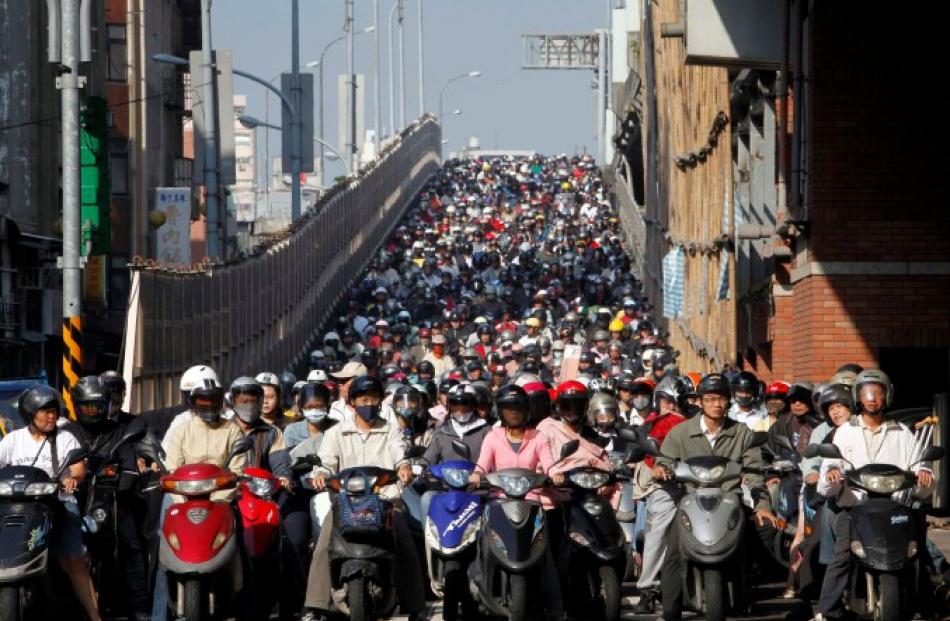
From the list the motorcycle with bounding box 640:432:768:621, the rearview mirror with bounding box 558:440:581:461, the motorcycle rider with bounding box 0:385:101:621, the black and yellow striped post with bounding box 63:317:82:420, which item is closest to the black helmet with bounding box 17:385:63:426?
the motorcycle rider with bounding box 0:385:101:621

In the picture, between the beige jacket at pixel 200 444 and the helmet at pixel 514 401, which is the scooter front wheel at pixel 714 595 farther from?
the beige jacket at pixel 200 444

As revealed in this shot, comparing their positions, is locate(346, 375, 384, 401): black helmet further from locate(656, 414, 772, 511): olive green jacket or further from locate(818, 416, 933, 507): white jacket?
locate(818, 416, 933, 507): white jacket

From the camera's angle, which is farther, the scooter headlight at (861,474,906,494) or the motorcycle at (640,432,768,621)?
the motorcycle at (640,432,768,621)

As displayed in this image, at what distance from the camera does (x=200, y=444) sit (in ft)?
49.4

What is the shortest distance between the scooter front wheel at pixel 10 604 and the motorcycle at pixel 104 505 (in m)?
1.65

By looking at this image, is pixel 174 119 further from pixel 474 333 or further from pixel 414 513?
pixel 414 513

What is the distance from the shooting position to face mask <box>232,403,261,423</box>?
15.9 metres

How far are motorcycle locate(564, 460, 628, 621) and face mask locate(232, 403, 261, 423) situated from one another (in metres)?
2.31

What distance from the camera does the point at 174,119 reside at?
71875 millimetres

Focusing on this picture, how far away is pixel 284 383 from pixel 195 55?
36.2 feet

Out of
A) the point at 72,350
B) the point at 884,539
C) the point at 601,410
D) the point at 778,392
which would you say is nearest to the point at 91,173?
the point at 72,350

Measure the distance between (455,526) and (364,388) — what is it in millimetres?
1184

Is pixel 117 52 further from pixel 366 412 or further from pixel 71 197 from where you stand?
pixel 366 412

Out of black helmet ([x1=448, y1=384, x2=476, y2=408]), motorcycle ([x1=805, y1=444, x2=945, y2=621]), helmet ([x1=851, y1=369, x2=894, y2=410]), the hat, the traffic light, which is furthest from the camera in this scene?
the traffic light
